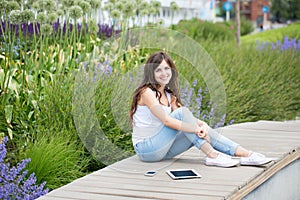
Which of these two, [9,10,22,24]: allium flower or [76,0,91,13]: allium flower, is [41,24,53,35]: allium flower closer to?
[76,0,91,13]: allium flower

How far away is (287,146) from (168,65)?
4.25 ft

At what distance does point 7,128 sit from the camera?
470 cm

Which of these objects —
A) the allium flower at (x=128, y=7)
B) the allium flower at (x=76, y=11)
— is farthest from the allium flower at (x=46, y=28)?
the allium flower at (x=128, y=7)

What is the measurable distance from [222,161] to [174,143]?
357 millimetres

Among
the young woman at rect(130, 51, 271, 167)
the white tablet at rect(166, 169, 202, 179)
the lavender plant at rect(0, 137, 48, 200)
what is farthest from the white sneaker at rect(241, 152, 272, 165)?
the lavender plant at rect(0, 137, 48, 200)

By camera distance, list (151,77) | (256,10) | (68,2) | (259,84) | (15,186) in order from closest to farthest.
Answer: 1. (15,186)
2. (151,77)
3. (68,2)
4. (259,84)
5. (256,10)

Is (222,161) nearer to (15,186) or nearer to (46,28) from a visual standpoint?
(15,186)

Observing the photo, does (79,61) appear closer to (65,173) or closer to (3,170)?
(65,173)

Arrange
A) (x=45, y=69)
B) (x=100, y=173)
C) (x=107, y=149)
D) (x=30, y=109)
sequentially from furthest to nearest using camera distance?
1. (x=45, y=69)
2. (x=30, y=109)
3. (x=107, y=149)
4. (x=100, y=173)

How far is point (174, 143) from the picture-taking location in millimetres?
4266

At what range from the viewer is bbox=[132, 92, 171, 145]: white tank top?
13.6 feet

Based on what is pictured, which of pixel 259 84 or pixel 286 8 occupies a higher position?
pixel 259 84

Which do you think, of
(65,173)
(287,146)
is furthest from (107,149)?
(287,146)

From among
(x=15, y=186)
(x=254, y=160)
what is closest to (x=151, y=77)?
(x=254, y=160)
